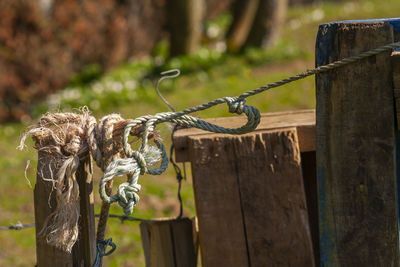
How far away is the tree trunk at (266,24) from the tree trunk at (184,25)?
1002 millimetres

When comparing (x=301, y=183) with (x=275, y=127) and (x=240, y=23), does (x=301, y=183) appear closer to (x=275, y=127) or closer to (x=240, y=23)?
(x=275, y=127)

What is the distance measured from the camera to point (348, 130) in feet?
5.70

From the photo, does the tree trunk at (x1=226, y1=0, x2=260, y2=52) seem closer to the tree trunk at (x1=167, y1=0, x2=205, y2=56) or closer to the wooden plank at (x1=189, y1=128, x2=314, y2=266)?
the tree trunk at (x1=167, y1=0, x2=205, y2=56)

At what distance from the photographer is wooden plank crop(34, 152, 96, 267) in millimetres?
1808

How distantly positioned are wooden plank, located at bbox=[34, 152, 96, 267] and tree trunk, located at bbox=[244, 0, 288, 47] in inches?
327

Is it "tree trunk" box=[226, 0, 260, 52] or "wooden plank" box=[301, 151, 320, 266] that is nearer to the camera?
"wooden plank" box=[301, 151, 320, 266]

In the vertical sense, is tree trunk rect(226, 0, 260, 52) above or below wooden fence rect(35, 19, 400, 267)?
above

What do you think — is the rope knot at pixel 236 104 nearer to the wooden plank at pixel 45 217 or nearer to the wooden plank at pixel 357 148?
the wooden plank at pixel 357 148

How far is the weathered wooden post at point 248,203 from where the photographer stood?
2.03 m

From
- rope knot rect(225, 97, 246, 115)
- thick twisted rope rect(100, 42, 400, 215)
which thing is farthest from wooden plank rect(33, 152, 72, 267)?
rope knot rect(225, 97, 246, 115)

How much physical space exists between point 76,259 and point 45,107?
7392 millimetres

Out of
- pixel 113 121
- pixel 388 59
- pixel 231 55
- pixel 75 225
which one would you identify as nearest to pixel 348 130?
pixel 388 59

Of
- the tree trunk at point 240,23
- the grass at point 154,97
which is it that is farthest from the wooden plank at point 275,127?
the tree trunk at point 240,23

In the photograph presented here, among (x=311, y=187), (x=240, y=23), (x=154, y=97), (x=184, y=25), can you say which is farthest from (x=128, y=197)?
(x=240, y=23)
